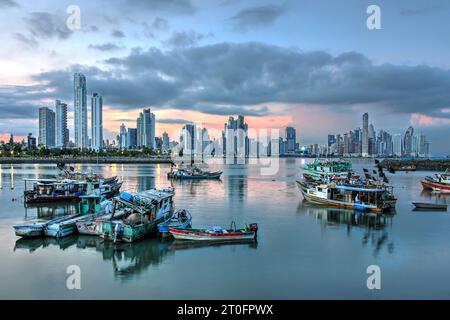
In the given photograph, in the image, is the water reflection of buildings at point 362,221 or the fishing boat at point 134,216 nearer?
the fishing boat at point 134,216

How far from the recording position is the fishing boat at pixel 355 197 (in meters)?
33.5

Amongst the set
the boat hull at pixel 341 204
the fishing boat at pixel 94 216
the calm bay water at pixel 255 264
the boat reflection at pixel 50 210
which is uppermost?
the fishing boat at pixel 94 216

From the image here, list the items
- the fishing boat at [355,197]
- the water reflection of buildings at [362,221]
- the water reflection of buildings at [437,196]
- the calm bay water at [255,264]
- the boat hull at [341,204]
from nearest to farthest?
the calm bay water at [255,264], the water reflection of buildings at [362,221], the boat hull at [341,204], the fishing boat at [355,197], the water reflection of buildings at [437,196]

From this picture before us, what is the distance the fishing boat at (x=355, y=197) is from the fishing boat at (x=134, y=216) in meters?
16.0

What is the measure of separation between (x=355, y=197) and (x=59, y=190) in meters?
27.9

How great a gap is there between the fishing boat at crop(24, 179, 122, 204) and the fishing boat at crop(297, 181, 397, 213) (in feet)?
67.0

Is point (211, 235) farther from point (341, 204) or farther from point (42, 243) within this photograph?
point (341, 204)

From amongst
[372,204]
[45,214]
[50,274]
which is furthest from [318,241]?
[45,214]

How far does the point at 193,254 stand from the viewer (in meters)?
20.3

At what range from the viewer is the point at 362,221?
98.1ft

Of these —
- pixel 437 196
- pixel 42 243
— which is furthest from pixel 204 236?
pixel 437 196

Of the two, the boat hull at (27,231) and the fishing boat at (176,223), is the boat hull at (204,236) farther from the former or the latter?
the boat hull at (27,231)

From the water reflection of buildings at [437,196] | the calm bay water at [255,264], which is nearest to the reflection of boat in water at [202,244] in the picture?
the calm bay water at [255,264]

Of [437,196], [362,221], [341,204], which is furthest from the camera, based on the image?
[437,196]
